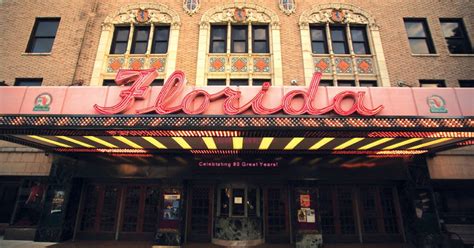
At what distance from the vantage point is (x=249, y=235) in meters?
10.9

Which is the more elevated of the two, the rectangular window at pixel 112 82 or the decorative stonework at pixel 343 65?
the decorative stonework at pixel 343 65

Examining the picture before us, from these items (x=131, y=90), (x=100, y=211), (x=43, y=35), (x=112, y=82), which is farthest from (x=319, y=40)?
(x=43, y=35)

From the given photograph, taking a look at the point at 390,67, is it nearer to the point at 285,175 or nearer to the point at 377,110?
the point at 377,110

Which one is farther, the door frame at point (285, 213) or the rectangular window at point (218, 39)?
the rectangular window at point (218, 39)

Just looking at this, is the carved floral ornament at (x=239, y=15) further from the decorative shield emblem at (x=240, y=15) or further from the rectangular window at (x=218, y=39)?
the rectangular window at (x=218, y=39)

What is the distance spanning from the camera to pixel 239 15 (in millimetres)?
13758

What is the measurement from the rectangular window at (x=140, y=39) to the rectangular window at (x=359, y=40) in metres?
12.0

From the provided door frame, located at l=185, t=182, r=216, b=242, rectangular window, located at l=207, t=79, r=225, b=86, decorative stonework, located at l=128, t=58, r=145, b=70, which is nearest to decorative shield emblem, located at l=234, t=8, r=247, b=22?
rectangular window, located at l=207, t=79, r=225, b=86

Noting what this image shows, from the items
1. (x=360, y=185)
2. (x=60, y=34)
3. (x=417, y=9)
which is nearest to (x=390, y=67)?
(x=417, y=9)

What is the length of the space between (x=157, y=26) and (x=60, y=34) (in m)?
5.48

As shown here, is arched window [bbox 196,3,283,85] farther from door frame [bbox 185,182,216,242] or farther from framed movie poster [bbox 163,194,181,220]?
framed movie poster [bbox 163,194,181,220]

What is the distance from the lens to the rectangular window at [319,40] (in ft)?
43.8

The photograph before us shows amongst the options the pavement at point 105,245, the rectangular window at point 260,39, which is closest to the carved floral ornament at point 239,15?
the rectangular window at point 260,39

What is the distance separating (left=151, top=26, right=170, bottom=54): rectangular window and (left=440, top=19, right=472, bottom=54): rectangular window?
16.2 m
